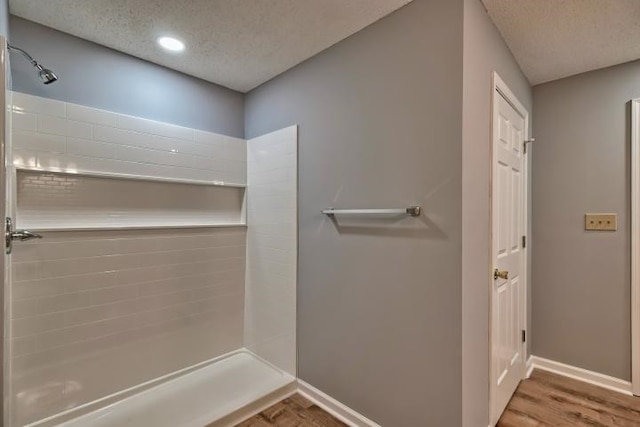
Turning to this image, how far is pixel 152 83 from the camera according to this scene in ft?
7.09

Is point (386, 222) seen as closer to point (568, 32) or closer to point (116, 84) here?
point (568, 32)

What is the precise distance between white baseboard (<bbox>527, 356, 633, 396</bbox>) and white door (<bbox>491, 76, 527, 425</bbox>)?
31 cm

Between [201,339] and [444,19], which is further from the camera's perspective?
[201,339]

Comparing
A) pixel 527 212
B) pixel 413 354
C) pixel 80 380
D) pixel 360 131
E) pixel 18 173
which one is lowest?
pixel 80 380

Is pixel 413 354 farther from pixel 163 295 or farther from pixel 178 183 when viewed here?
pixel 178 183

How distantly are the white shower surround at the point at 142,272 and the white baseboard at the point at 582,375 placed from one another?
2.01 meters

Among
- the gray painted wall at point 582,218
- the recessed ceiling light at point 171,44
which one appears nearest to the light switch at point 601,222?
the gray painted wall at point 582,218

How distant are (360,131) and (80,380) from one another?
2.24 metres

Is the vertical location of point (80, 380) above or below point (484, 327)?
below

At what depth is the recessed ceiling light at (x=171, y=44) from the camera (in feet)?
6.13

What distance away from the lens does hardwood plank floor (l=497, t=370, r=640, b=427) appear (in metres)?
1.82

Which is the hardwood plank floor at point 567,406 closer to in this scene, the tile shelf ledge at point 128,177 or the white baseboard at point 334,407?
the white baseboard at point 334,407

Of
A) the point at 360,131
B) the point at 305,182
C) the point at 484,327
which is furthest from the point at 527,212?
the point at 305,182

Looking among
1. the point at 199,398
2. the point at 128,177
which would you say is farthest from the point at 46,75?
the point at 199,398
